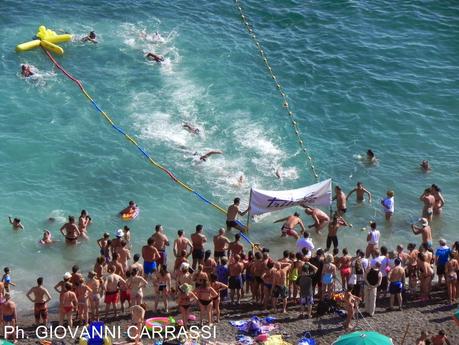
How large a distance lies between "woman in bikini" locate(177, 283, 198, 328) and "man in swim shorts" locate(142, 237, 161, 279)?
2.53 m

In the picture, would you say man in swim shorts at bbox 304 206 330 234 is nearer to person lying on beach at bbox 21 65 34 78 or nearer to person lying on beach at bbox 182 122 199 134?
person lying on beach at bbox 182 122 199 134

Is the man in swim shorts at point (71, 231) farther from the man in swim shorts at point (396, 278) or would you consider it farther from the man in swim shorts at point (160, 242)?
the man in swim shorts at point (396, 278)

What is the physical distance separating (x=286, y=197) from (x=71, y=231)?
21.8 feet

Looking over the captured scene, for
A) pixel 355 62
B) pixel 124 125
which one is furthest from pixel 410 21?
pixel 124 125

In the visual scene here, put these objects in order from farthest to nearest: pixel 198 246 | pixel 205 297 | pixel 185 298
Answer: pixel 198 246, pixel 205 297, pixel 185 298

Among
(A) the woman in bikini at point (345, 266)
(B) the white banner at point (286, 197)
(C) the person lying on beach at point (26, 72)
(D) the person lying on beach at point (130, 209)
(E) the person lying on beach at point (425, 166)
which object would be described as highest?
(C) the person lying on beach at point (26, 72)

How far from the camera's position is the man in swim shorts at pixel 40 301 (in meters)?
20.2

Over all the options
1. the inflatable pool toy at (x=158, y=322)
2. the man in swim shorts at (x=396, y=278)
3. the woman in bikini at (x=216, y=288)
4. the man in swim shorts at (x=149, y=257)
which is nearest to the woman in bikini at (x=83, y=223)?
the man in swim shorts at (x=149, y=257)

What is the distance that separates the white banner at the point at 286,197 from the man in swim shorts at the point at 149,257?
3.08m

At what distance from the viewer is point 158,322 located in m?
20.2

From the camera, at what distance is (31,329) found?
20.5 meters

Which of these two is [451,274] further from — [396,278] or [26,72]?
[26,72]

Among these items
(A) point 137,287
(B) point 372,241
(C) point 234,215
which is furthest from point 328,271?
(C) point 234,215

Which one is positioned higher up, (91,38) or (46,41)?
(91,38)
